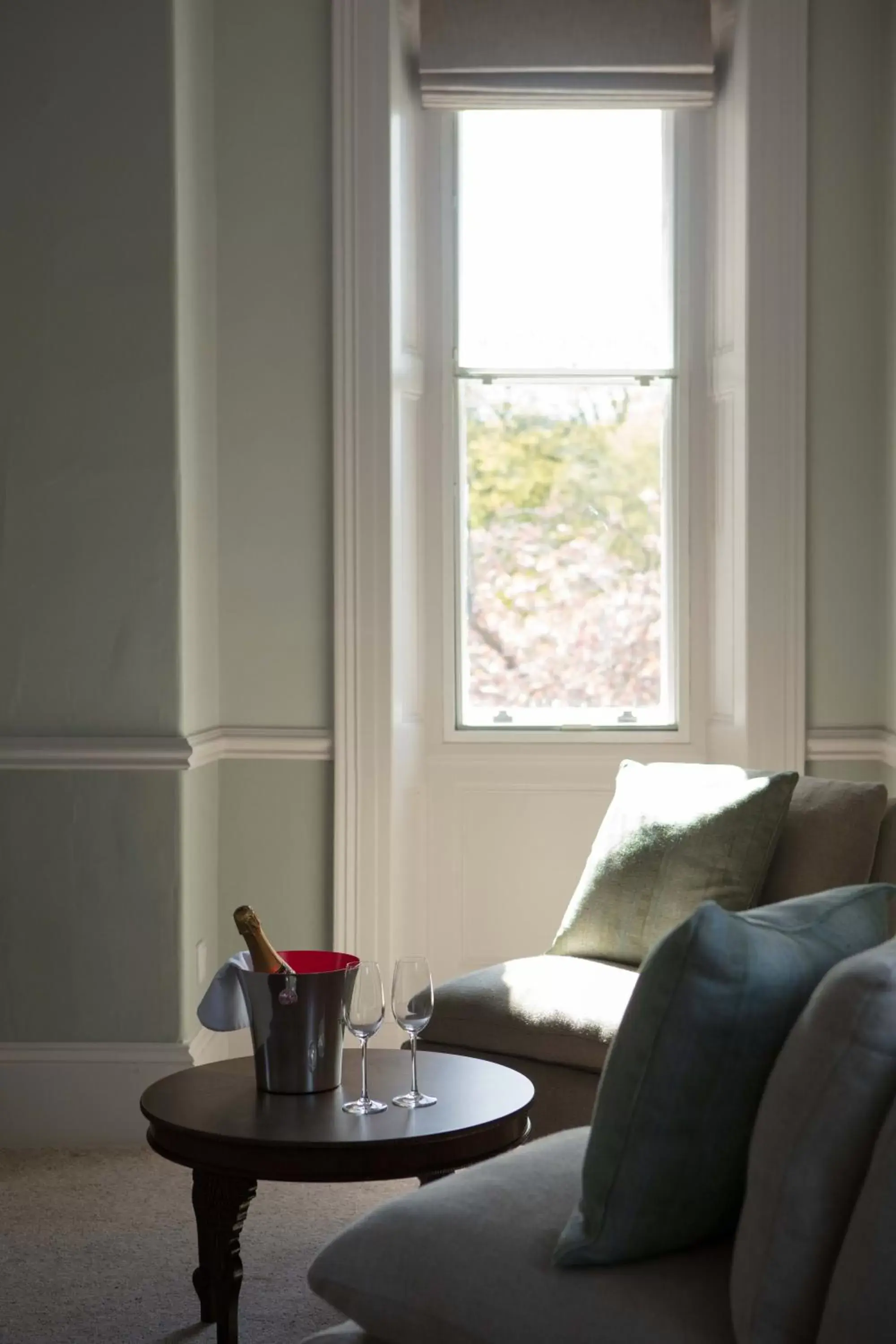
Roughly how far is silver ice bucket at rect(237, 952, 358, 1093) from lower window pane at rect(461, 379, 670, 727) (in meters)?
2.15

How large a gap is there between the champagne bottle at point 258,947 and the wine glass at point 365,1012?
120mm

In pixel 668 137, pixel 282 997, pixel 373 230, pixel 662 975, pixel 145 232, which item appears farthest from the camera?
pixel 668 137

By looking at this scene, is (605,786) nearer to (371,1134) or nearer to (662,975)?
(371,1134)

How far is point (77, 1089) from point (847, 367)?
2870mm

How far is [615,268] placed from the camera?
4383 mm

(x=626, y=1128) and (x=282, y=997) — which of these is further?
(x=282, y=997)

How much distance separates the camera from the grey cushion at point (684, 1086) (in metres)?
1.46

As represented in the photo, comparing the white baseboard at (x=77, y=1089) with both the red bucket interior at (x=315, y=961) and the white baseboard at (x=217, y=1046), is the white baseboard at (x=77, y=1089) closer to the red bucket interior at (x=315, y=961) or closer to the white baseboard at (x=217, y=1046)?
the white baseboard at (x=217, y=1046)

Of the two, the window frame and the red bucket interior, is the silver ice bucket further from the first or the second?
the window frame

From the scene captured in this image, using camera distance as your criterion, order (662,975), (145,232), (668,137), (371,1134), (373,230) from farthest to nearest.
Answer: (668,137)
(373,230)
(145,232)
(371,1134)
(662,975)

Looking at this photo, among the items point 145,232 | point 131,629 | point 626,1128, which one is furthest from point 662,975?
point 145,232

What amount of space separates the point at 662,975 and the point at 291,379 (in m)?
2.91

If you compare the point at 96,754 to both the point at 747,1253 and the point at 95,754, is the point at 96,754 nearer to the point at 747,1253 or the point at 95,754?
the point at 95,754

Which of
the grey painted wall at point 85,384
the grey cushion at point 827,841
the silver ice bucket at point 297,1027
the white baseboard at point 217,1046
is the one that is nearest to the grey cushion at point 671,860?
the grey cushion at point 827,841
